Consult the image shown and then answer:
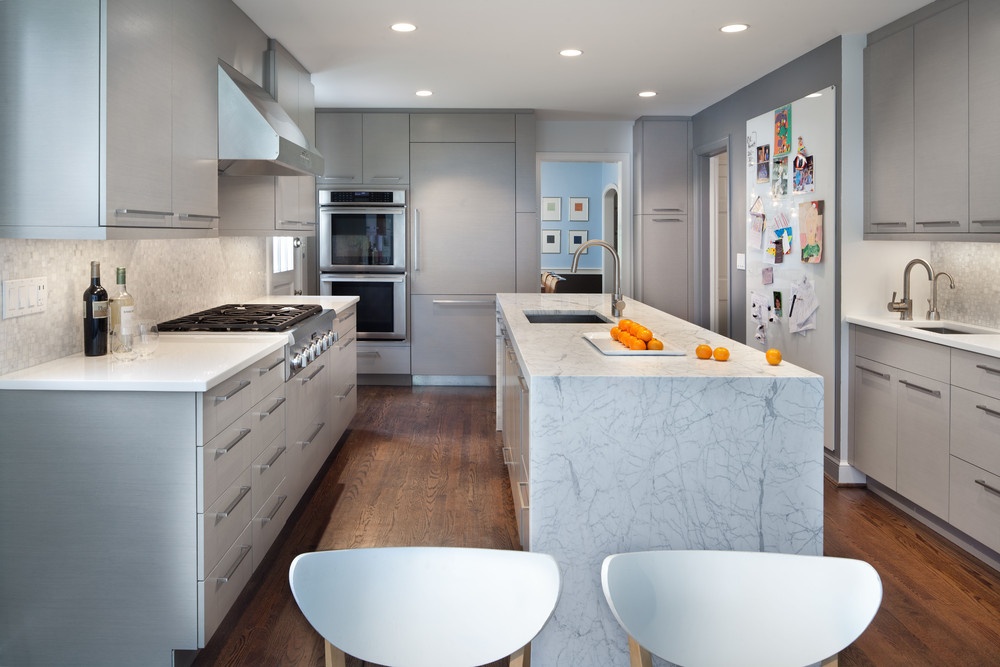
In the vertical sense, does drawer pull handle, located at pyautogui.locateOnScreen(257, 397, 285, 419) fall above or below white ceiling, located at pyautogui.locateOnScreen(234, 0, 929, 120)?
below

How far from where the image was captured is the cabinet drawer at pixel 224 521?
7.73ft

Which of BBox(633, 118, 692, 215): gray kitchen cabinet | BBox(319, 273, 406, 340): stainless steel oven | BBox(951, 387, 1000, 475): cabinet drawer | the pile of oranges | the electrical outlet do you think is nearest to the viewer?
the electrical outlet

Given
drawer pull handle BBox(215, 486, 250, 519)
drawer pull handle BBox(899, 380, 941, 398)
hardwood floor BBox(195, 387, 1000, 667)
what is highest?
drawer pull handle BBox(899, 380, 941, 398)

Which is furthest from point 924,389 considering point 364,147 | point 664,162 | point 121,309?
point 364,147

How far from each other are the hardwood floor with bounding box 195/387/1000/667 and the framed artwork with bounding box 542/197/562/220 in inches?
204

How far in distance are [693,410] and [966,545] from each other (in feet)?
5.74

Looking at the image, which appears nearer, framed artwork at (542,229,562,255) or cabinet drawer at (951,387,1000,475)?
cabinet drawer at (951,387,1000,475)

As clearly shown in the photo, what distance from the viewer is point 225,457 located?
8.28 ft

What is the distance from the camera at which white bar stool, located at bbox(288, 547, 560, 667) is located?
1.19m

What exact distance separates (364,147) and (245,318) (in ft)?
11.1

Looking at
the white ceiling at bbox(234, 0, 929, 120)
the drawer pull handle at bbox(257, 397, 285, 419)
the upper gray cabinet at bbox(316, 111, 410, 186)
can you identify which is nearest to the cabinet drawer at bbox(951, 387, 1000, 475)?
the white ceiling at bbox(234, 0, 929, 120)

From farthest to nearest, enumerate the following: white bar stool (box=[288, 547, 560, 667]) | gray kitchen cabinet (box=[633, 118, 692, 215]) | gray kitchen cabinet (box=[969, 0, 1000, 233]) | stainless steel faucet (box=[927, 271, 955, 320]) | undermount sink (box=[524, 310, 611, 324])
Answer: gray kitchen cabinet (box=[633, 118, 692, 215]) < undermount sink (box=[524, 310, 611, 324]) < stainless steel faucet (box=[927, 271, 955, 320]) < gray kitchen cabinet (box=[969, 0, 1000, 233]) < white bar stool (box=[288, 547, 560, 667])

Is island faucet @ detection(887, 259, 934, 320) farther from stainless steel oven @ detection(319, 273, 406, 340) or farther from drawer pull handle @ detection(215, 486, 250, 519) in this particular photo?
stainless steel oven @ detection(319, 273, 406, 340)

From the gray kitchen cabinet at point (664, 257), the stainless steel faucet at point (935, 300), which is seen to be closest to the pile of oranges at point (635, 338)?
the stainless steel faucet at point (935, 300)
